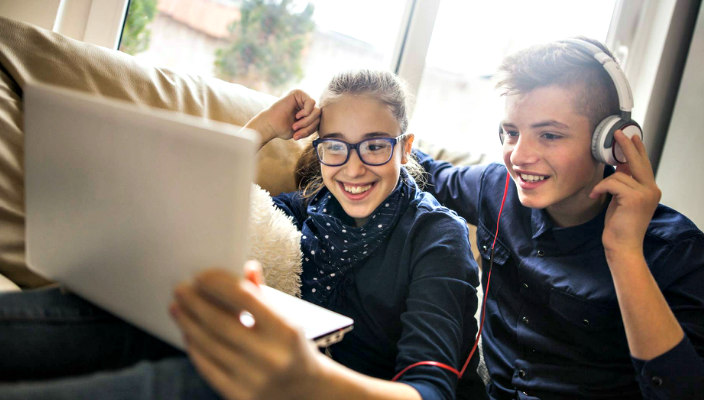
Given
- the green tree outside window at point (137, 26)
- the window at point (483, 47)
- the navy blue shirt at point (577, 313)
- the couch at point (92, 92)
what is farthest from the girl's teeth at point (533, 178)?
the green tree outside window at point (137, 26)

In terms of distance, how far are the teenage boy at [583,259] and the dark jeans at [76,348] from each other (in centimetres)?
80

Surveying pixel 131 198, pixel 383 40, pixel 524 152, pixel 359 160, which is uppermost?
pixel 383 40

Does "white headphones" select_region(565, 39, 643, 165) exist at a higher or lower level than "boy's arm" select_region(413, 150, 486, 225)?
higher

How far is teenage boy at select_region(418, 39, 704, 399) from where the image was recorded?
2.93 ft

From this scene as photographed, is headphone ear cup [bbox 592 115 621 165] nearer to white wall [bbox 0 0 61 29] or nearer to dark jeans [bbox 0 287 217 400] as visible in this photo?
dark jeans [bbox 0 287 217 400]

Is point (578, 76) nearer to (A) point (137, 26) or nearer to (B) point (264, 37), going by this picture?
(B) point (264, 37)

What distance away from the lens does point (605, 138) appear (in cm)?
102

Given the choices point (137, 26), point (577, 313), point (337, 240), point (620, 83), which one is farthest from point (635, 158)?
point (137, 26)

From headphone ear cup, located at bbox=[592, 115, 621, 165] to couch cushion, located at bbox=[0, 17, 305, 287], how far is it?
0.87 metres

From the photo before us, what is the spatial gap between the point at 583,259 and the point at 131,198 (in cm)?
97

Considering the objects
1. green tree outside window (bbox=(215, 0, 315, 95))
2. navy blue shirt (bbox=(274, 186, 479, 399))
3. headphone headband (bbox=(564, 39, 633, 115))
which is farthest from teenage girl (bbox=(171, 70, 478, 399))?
green tree outside window (bbox=(215, 0, 315, 95))

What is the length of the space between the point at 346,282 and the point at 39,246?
0.64 metres

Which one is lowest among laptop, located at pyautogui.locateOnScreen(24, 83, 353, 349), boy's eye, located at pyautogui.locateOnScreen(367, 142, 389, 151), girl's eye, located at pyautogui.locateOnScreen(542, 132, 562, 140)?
laptop, located at pyautogui.locateOnScreen(24, 83, 353, 349)

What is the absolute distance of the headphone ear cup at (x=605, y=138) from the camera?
1.02 m
